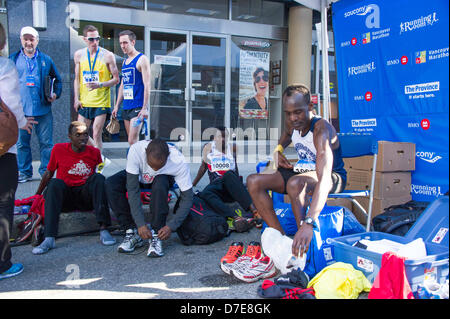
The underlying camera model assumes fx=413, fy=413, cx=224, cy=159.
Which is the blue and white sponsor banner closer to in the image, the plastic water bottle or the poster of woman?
the plastic water bottle

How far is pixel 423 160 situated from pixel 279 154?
1849 millimetres

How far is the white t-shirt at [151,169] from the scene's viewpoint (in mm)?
3674

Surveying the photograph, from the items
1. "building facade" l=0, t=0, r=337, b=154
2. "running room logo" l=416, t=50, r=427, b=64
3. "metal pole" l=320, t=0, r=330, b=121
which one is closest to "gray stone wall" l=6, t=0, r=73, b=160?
"building facade" l=0, t=0, r=337, b=154

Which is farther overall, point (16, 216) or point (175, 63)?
point (175, 63)

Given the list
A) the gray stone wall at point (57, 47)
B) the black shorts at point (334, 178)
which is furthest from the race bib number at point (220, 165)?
the gray stone wall at point (57, 47)

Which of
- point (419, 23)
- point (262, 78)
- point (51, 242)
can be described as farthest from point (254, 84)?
point (51, 242)

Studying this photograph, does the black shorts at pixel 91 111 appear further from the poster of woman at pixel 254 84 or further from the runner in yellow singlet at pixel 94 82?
the poster of woman at pixel 254 84

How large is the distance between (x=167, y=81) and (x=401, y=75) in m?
5.06

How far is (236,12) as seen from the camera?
360 inches

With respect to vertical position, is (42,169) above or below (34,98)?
below

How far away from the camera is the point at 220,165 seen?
4672 mm

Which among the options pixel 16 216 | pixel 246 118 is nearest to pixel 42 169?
pixel 16 216

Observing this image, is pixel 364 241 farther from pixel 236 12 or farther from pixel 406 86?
pixel 236 12

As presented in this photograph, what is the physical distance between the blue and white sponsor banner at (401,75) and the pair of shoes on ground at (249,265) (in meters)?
1.99
